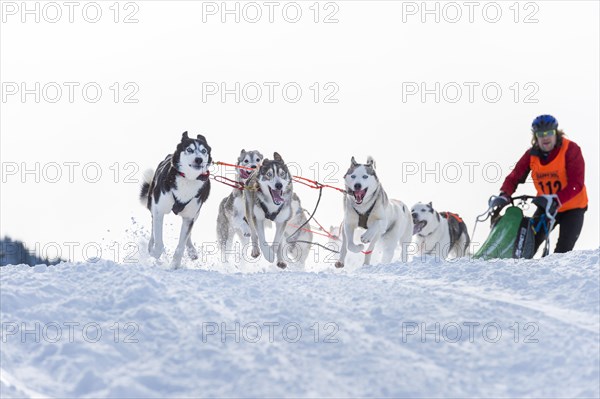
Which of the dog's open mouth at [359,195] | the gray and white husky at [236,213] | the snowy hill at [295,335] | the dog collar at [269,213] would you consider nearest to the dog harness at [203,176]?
the dog collar at [269,213]

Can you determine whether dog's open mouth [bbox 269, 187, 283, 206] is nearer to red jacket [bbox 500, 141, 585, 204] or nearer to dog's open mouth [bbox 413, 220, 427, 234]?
red jacket [bbox 500, 141, 585, 204]

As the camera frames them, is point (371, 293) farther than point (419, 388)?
Yes

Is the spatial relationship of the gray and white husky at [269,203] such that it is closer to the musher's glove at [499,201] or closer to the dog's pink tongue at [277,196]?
the dog's pink tongue at [277,196]

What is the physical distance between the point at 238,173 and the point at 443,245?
3112 mm

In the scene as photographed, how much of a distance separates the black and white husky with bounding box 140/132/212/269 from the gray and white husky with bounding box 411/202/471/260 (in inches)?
165

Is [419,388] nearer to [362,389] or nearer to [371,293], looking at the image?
[362,389]

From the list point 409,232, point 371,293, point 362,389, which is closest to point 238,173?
point 409,232

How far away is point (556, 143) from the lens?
7445mm

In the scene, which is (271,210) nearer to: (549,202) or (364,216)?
(364,216)

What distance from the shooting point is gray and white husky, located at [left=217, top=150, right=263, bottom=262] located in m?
9.80

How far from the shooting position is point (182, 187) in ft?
25.4

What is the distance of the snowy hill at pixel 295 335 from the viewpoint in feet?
13.9

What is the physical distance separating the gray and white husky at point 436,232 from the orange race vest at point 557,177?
382 cm
